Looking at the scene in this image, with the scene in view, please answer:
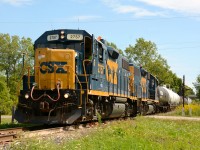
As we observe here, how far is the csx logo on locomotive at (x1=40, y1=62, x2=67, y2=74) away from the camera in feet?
47.7

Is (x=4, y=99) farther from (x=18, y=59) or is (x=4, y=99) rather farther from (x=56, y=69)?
(x=56, y=69)

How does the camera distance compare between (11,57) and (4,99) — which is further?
(11,57)

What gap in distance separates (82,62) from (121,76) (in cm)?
643

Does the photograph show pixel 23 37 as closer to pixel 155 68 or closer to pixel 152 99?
pixel 155 68

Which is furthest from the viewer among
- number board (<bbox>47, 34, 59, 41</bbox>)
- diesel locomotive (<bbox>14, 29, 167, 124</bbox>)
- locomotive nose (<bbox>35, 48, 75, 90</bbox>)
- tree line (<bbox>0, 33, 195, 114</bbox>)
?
tree line (<bbox>0, 33, 195, 114</bbox>)

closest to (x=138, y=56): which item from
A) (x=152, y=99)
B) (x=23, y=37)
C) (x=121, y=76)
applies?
(x=23, y=37)

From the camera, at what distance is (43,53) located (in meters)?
14.8

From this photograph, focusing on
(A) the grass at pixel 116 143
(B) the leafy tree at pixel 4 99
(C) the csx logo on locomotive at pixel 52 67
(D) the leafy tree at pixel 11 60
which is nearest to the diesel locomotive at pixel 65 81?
(C) the csx logo on locomotive at pixel 52 67

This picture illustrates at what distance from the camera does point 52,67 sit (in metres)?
14.6

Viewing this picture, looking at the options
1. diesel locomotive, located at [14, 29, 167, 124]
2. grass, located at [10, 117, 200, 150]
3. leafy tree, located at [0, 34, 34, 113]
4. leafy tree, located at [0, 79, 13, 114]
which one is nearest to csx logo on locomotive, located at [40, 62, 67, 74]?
diesel locomotive, located at [14, 29, 167, 124]

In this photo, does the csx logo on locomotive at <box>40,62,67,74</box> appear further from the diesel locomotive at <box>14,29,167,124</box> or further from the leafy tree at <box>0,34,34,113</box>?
the leafy tree at <box>0,34,34,113</box>

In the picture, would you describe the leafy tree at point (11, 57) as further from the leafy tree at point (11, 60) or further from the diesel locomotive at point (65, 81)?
the diesel locomotive at point (65, 81)

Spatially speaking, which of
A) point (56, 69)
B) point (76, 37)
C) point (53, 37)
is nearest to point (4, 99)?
point (53, 37)

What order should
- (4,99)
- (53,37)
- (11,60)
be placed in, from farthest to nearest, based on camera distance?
(11,60)
(4,99)
(53,37)
